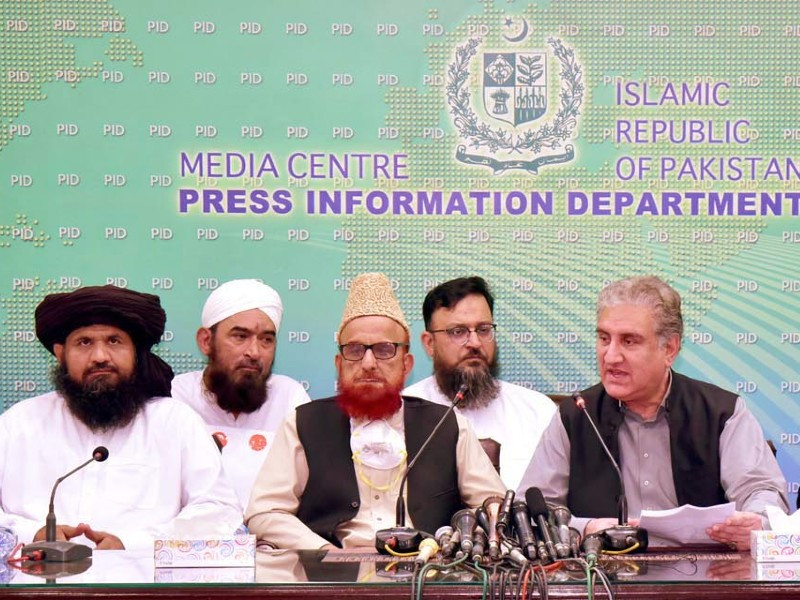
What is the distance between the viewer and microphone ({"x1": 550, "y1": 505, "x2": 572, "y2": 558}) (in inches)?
115

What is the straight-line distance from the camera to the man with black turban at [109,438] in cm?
430

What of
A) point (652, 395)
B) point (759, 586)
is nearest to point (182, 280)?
point (652, 395)

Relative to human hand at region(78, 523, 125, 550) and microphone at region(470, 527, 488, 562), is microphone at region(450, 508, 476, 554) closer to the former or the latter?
microphone at region(470, 527, 488, 562)

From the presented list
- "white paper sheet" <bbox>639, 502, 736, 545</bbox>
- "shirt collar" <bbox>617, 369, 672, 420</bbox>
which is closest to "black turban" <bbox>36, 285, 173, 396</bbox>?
"shirt collar" <bbox>617, 369, 672, 420</bbox>

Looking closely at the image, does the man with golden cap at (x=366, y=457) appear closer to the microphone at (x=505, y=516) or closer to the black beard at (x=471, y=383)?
the microphone at (x=505, y=516)

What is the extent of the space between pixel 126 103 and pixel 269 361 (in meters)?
1.40

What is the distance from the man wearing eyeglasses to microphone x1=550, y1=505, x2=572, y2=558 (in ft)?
6.84

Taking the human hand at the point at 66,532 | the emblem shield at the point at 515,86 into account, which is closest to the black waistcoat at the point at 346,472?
the human hand at the point at 66,532

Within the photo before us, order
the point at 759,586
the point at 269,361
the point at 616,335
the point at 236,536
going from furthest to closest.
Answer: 1. the point at 269,361
2. the point at 616,335
3. the point at 236,536
4. the point at 759,586

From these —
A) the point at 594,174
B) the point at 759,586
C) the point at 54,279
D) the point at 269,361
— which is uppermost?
the point at 594,174

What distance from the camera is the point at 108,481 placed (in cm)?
436

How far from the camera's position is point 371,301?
14.2ft

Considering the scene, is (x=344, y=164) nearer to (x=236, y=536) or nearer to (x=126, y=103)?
(x=126, y=103)

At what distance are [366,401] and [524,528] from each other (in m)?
1.28
